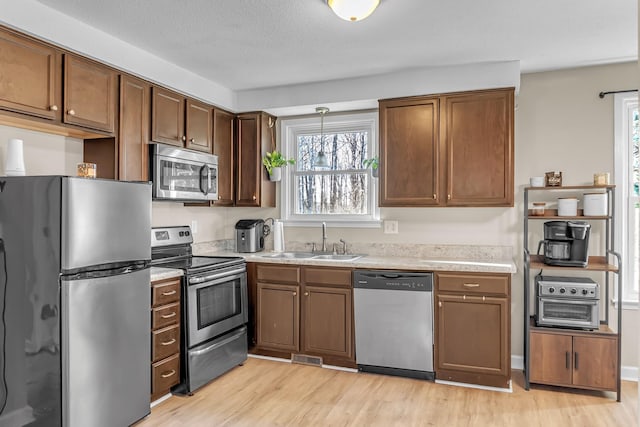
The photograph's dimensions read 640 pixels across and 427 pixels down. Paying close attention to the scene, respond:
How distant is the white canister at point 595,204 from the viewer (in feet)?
10.4

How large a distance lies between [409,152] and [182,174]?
1.83 meters

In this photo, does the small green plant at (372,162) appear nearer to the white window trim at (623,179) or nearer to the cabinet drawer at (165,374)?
the white window trim at (623,179)

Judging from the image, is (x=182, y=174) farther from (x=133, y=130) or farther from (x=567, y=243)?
(x=567, y=243)

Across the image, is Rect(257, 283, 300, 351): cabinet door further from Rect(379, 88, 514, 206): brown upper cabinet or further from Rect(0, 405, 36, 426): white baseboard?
Rect(0, 405, 36, 426): white baseboard

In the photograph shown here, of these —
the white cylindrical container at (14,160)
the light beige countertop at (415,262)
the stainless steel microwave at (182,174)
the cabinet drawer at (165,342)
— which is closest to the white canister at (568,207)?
the light beige countertop at (415,262)

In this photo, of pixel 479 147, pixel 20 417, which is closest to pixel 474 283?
pixel 479 147

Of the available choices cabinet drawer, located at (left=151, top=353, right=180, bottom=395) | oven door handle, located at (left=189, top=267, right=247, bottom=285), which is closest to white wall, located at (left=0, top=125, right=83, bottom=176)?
oven door handle, located at (left=189, top=267, right=247, bottom=285)

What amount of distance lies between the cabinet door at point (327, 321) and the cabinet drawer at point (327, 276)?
5 centimetres

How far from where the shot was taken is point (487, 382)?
10.4 ft

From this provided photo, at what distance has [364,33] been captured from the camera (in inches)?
111

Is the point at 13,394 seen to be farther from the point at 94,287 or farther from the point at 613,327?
the point at 613,327

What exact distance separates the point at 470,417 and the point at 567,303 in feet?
3.64

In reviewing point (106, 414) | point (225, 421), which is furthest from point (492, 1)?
point (106, 414)

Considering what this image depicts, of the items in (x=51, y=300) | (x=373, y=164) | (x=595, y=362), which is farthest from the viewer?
(x=373, y=164)
